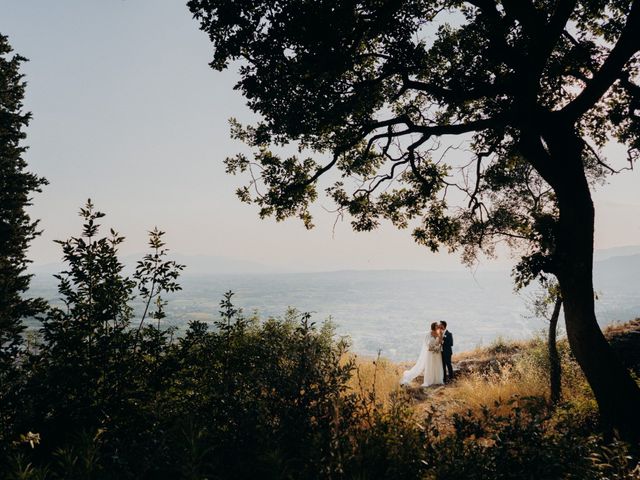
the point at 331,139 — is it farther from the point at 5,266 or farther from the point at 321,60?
the point at 5,266

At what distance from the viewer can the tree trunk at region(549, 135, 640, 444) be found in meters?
6.12

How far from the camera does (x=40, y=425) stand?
403 cm

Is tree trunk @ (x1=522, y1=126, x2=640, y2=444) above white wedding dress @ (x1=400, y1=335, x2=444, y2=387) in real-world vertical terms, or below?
above

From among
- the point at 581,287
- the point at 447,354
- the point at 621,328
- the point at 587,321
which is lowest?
the point at 447,354

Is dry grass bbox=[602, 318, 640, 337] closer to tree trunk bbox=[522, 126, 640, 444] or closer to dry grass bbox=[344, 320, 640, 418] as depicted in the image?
dry grass bbox=[344, 320, 640, 418]

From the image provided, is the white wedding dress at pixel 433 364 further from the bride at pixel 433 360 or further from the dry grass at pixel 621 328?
the dry grass at pixel 621 328

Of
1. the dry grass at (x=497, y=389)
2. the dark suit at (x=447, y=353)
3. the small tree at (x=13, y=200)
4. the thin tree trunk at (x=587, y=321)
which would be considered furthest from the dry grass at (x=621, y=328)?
the small tree at (x=13, y=200)

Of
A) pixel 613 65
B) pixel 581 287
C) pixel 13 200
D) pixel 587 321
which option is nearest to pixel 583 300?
pixel 581 287

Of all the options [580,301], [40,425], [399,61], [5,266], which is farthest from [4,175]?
[580,301]

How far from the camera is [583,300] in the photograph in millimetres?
6539

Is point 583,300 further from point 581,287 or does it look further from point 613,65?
point 613,65

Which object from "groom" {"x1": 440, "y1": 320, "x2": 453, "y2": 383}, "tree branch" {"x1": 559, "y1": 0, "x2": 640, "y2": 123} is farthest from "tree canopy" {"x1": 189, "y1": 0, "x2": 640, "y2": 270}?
"groom" {"x1": 440, "y1": 320, "x2": 453, "y2": 383}

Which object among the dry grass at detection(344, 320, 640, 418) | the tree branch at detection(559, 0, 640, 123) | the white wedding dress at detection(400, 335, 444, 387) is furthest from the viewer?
the white wedding dress at detection(400, 335, 444, 387)

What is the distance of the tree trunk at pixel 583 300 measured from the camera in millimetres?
6125
